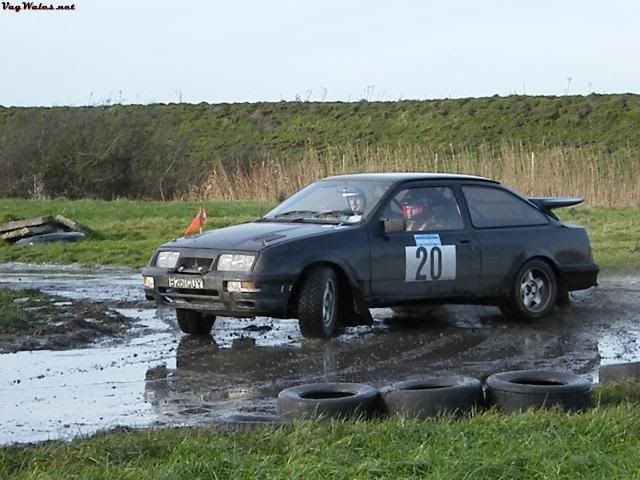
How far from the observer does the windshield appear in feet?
39.0

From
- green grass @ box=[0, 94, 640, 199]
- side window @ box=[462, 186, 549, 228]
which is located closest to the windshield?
side window @ box=[462, 186, 549, 228]

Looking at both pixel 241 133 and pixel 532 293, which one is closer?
pixel 532 293

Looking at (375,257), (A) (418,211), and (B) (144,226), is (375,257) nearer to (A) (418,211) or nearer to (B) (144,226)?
(A) (418,211)

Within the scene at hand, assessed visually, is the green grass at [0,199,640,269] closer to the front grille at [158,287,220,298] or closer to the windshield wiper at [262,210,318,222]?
the windshield wiper at [262,210,318,222]

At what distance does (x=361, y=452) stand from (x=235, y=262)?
5083 millimetres

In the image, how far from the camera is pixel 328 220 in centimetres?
1183

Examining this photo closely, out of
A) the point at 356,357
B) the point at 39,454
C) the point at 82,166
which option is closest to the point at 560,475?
the point at 39,454

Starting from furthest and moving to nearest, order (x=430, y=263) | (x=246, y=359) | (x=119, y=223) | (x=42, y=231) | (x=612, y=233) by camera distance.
A: (x=119, y=223), (x=42, y=231), (x=612, y=233), (x=430, y=263), (x=246, y=359)

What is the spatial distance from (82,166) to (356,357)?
25.2 meters

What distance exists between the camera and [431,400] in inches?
289

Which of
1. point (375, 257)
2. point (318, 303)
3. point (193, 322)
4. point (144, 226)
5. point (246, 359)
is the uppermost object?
point (375, 257)

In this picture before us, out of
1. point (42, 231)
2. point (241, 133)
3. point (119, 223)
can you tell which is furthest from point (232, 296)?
point (241, 133)

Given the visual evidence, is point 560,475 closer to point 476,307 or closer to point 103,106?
point 476,307

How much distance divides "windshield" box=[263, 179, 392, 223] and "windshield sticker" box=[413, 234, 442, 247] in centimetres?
52
